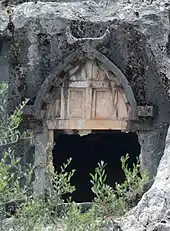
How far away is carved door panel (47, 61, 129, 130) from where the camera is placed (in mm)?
8664

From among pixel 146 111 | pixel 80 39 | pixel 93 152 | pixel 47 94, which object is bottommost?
pixel 93 152

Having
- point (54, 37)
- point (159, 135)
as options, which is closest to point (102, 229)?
point (159, 135)

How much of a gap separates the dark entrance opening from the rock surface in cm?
503

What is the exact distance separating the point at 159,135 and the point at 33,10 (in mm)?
2307

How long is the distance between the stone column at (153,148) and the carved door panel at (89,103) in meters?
0.37

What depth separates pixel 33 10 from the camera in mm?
8891

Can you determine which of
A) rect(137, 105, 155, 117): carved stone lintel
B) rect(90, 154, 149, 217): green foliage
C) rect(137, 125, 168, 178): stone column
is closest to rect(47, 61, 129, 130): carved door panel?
rect(137, 105, 155, 117): carved stone lintel

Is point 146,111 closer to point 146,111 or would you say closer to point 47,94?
point 146,111

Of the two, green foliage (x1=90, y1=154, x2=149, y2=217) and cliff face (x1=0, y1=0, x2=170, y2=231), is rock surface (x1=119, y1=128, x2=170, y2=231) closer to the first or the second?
green foliage (x1=90, y1=154, x2=149, y2=217)

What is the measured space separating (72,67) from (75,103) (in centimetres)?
46

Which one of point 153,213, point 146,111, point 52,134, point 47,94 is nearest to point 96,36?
point 47,94

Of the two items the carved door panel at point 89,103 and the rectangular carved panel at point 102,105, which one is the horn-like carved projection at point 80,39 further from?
the rectangular carved panel at point 102,105

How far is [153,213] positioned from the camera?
5391 mm

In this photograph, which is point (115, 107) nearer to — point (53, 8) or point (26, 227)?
point (53, 8)
